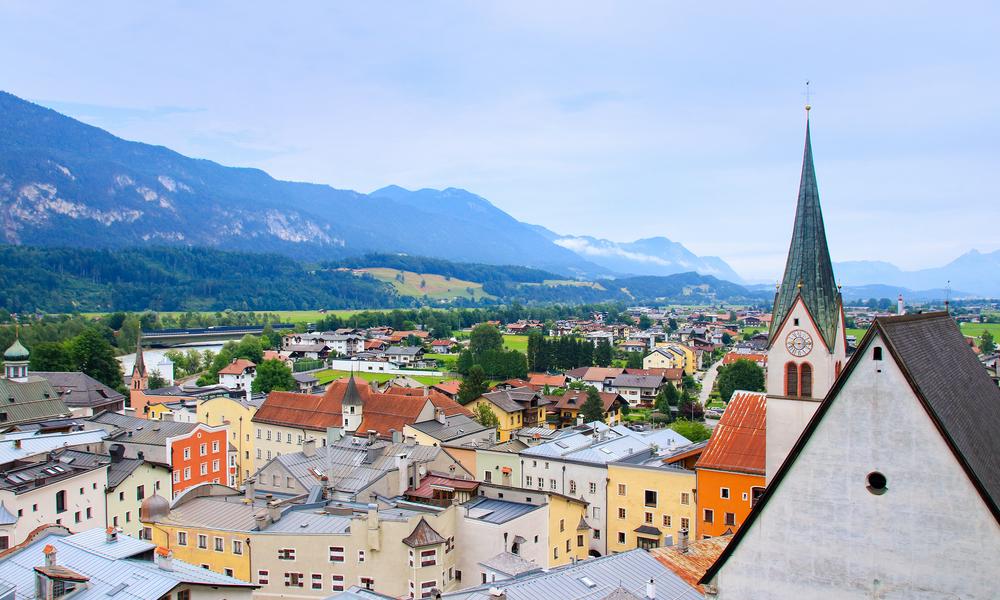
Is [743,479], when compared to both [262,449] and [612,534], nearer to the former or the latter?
[612,534]

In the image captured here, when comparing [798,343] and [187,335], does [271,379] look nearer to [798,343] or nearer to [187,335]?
[798,343]

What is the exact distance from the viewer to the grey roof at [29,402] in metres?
58.3

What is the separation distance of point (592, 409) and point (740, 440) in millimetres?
39893

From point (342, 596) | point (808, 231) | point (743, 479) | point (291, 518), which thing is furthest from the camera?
point (743, 479)

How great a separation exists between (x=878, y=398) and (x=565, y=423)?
73387mm

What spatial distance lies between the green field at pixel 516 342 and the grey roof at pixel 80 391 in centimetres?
8016

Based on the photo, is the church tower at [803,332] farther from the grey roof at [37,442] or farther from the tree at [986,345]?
the tree at [986,345]

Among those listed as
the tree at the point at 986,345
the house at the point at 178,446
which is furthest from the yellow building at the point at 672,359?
the house at the point at 178,446

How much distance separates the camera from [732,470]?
123ft

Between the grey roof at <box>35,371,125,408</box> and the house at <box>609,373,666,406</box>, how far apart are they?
194 ft

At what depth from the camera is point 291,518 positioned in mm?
33750

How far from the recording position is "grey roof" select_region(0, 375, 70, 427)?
5834 cm

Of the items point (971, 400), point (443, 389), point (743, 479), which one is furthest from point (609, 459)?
point (443, 389)

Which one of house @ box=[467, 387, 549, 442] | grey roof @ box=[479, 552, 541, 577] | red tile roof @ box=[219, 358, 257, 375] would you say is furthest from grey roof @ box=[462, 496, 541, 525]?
red tile roof @ box=[219, 358, 257, 375]
